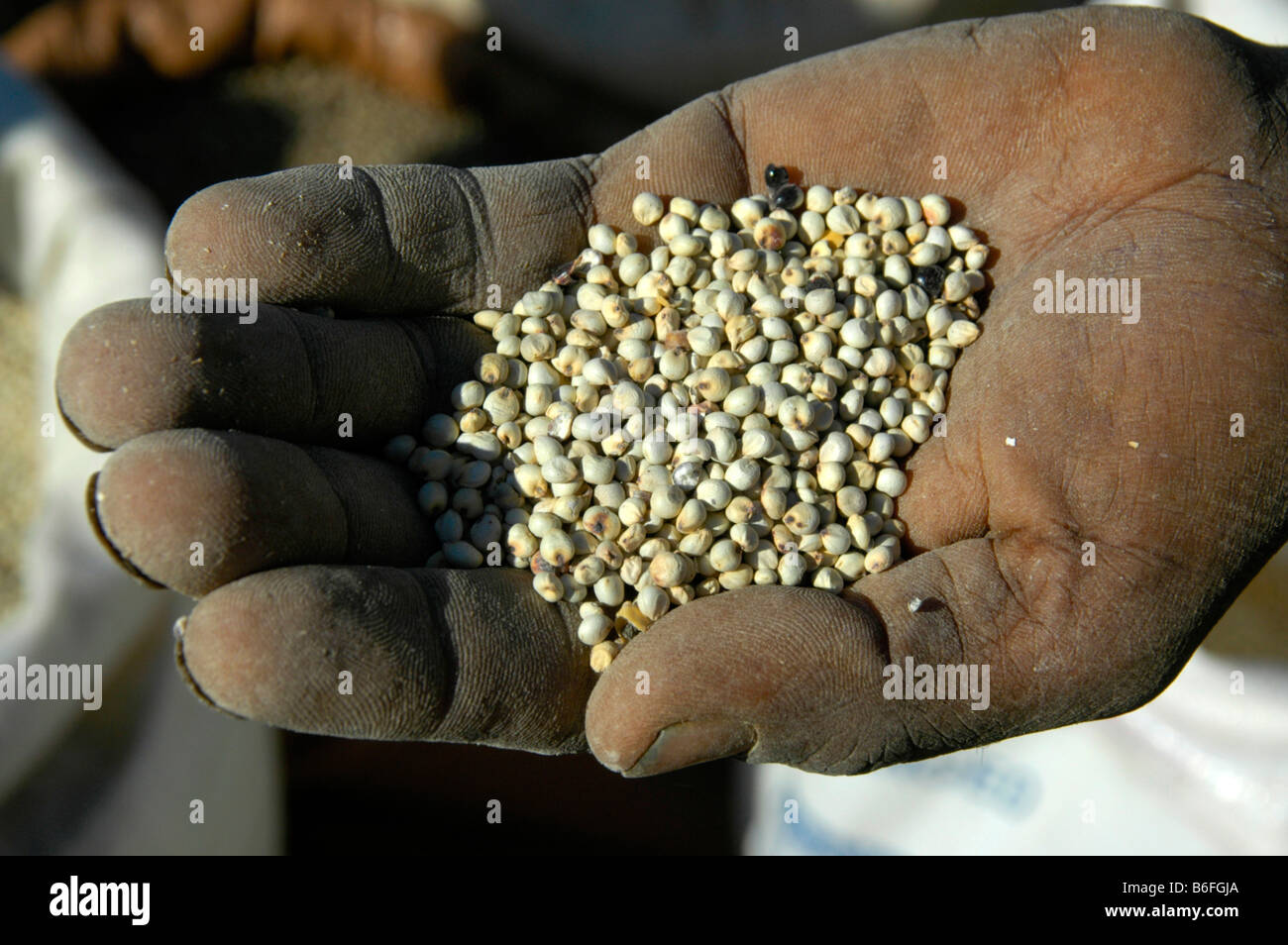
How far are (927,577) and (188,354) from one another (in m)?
0.96

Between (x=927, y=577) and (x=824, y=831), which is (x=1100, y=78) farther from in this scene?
(x=824, y=831)

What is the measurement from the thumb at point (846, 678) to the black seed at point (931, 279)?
46 cm


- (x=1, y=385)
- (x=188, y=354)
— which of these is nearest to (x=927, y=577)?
(x=188, y=354)

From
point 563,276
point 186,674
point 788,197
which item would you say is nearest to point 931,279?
point 788,197

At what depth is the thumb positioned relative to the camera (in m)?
1.20

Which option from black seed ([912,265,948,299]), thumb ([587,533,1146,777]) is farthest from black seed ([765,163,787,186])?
thumb ([587,533,1146,777])

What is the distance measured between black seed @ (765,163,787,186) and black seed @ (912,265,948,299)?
0.27 metres

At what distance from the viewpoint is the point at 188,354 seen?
46.4 inches

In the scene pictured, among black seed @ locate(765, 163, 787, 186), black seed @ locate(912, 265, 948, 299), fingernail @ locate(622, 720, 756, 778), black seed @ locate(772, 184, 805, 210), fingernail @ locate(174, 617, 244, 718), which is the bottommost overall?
fingernail @ locate(622, 720, 756, 778)

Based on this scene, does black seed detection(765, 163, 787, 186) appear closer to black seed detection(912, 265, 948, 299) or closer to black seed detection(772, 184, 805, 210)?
black seed detection(772, 184, 805, 210)

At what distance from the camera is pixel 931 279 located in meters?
1.59

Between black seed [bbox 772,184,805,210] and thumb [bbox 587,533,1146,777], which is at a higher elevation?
black seed [bbox 772,184,805,210]

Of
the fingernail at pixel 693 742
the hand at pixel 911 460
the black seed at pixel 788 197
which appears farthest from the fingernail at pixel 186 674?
the black seed at pixel 788 197

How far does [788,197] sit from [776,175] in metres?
0.05
